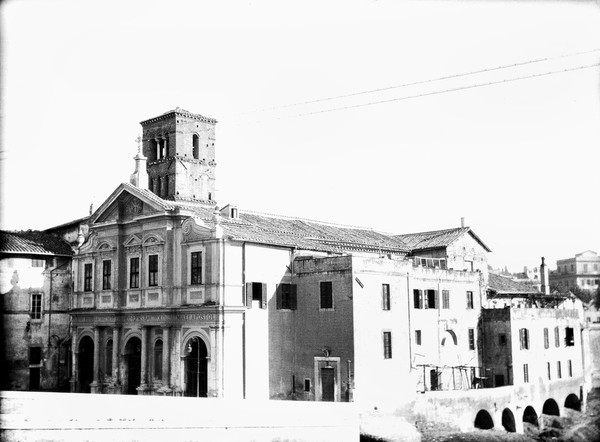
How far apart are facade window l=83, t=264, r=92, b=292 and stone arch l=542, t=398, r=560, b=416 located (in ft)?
99.9

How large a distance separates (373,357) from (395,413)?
10.3ft

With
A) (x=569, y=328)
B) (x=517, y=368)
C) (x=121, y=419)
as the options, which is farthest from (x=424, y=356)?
(x=121, y=419)

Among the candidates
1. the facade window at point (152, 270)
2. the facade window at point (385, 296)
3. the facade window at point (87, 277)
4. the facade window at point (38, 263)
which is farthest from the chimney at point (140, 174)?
the facade window at point (385, 296)

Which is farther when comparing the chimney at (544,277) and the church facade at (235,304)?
the chimney at (544,277)

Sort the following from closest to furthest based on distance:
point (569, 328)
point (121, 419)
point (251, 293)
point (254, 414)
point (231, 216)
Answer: point (121, 419), point (254, 414), point (251, 293), point (231, 216), point (569, 328)

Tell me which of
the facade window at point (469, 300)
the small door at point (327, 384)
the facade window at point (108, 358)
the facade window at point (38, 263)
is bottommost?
the small door at point (327, 384)

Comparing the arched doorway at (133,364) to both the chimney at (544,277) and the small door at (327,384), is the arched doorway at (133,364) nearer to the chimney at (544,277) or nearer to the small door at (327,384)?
the small door at (327,384)

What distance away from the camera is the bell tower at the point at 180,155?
43406mm

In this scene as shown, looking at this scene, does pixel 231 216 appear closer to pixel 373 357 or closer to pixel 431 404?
pixel 373 357

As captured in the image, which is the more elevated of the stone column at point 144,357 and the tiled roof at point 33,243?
the tiled roof at point 33,243

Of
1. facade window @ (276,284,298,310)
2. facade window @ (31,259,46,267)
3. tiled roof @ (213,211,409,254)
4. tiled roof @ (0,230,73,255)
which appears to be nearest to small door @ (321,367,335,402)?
facade window @ (276,284,298,310)

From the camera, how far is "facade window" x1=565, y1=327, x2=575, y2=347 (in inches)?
1951

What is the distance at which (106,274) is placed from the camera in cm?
4253

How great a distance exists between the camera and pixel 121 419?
84.6ft
